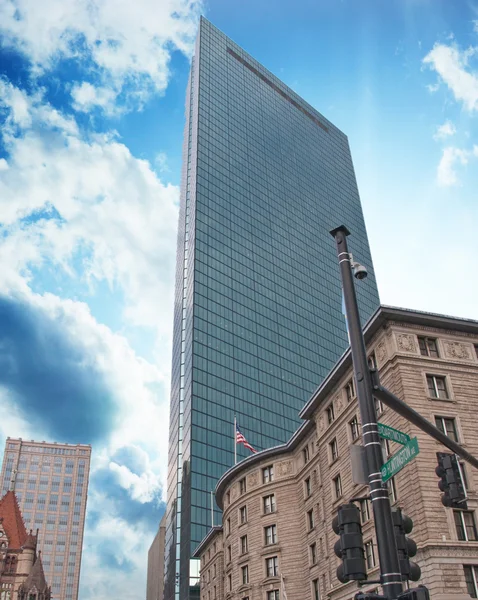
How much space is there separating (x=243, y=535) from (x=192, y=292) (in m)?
68.6

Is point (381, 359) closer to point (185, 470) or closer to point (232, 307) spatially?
point (185, 470)

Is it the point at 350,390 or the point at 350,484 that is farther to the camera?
the point at 350,390

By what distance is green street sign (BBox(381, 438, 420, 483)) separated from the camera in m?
12.1

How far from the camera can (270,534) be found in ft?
182

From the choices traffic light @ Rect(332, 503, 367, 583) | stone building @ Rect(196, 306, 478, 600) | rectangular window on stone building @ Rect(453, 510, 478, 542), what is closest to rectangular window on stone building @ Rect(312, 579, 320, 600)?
stone building @ Rect(196, 306, 478, 600)

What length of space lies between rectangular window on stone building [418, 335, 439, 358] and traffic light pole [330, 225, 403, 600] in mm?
27038

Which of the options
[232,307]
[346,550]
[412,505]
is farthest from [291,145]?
[346,550]

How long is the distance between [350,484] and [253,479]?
19111 mm

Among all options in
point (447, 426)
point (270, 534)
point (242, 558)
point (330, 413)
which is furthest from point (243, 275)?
point (447, 426)

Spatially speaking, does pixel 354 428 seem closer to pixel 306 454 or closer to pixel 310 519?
pixel 306 454

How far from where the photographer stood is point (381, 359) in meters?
39.8

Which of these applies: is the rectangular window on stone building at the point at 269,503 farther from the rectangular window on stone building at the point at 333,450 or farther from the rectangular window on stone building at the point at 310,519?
the rectangular window on stone building at the point at 333,450

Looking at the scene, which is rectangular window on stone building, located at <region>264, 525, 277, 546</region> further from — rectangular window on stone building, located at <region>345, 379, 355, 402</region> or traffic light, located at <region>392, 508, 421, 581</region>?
traffic light, located at <region>392, 508, 421, 581</region>

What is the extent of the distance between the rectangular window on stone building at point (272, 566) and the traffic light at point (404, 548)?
45169mm
